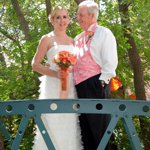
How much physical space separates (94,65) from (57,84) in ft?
1.76

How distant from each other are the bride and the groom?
20cm

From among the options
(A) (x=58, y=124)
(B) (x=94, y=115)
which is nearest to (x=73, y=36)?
(A) (x=58, y=124)

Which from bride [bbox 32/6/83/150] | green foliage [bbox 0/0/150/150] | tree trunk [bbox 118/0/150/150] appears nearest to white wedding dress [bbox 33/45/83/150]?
bride [bbox 32/6/83/150]

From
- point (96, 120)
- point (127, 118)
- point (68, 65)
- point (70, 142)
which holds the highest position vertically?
point (68, 65)

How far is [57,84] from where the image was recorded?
4527 millimetres

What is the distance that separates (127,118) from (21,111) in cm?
87

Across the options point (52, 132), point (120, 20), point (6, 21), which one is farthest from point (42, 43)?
point (6, 21)

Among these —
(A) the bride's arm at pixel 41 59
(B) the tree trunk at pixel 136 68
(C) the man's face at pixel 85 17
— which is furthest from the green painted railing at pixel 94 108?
(B) the tree trunk at pixel 136 68

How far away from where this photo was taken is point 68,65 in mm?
4219

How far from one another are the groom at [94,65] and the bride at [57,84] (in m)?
0.20

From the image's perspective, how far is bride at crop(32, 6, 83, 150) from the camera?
447cm

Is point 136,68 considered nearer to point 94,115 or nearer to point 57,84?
point 57,84

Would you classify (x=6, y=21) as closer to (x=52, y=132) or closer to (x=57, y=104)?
(x=52, y=132)

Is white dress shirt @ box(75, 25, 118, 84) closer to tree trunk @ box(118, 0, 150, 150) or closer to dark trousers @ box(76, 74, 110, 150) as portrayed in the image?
dark trousers @ box(76, 74, 110, 150)
